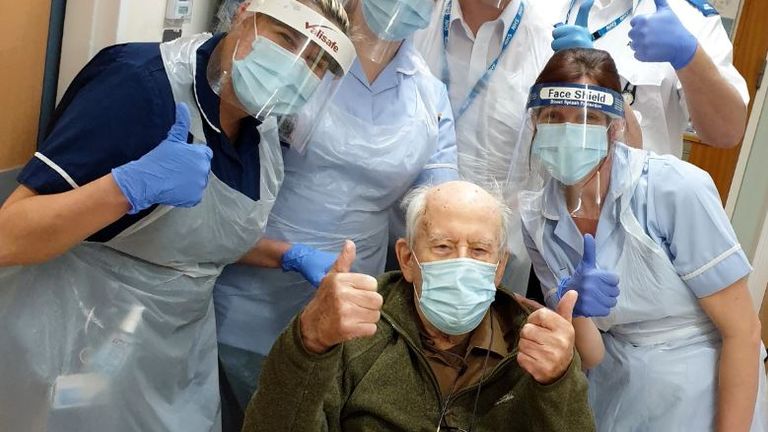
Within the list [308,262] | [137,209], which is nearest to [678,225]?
[308,262]

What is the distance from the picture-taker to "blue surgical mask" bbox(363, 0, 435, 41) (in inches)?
69.4

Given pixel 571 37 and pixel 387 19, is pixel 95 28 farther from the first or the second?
pixel 571 37

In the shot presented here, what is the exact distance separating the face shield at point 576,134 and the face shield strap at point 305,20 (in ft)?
1.73

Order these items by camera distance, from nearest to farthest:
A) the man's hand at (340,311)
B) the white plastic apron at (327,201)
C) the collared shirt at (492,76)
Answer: the man's hand at (340,311) → the white plastic apron at (327,201) → the collared shirt at (492,76)

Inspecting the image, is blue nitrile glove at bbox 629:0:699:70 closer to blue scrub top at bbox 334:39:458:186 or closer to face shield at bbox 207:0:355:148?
blue scrub top at bbox 334:39:458:186

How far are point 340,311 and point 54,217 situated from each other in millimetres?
519

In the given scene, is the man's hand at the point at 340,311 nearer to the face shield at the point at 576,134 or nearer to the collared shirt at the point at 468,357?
the collared shirt at the point at 468,357

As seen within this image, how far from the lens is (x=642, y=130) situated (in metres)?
2.15

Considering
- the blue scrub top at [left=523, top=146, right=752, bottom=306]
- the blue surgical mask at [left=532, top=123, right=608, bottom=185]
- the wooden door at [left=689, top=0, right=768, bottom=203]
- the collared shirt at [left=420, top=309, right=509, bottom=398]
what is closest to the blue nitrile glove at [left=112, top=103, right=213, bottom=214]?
the collared shirt at [left=420, top=309, right=509, bottom=398]

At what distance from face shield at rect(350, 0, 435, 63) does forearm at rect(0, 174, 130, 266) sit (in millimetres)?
724

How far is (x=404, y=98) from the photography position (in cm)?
196

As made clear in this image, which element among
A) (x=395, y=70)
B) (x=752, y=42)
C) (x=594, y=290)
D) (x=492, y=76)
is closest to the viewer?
(x=594, y=290)

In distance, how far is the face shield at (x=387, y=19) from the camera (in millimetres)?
1766

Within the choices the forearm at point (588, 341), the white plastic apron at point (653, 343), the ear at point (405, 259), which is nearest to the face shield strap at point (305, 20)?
the ear at point (405, 259)
